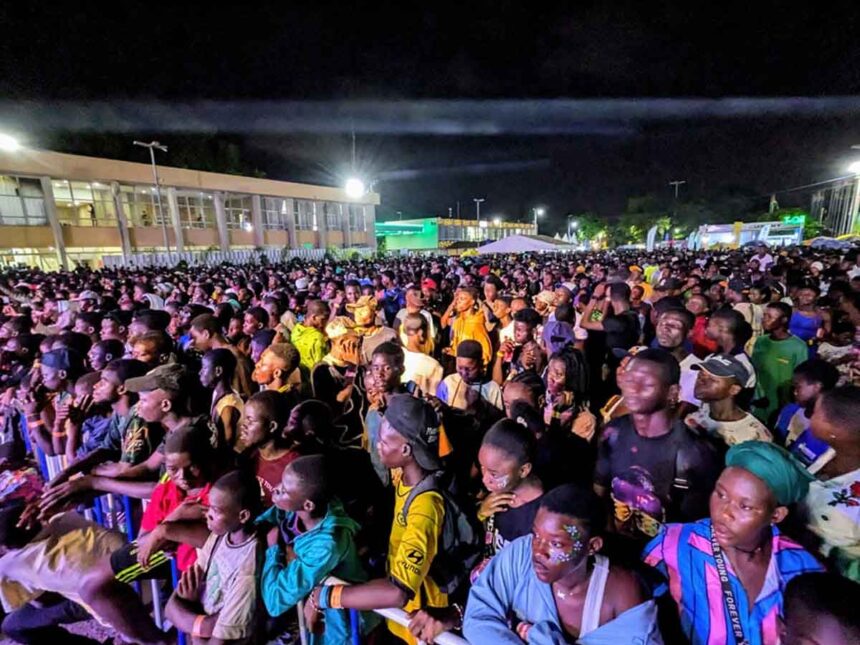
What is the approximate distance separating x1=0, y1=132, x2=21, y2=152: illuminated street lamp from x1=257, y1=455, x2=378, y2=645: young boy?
1223 inches

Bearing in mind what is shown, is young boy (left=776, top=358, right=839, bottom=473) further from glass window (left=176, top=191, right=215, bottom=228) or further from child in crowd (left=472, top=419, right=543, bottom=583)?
glass window (left=176, top=191, right=215, bottom=228)

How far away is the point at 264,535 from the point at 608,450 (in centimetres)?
187

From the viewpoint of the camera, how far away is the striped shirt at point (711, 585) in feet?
5.37

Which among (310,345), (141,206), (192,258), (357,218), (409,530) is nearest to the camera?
(409,530)

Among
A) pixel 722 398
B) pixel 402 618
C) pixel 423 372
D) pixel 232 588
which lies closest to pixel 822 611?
pixel 402 618

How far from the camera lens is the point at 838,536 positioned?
195cm

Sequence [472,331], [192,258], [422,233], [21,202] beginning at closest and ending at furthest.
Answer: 1. [472,331]
2. [21,202]
3. [192,258]
4. [422,233]

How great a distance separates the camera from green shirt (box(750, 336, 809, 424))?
4094 millimetres

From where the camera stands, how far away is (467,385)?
13.0ft

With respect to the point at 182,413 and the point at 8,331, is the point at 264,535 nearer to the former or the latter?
the point at 182,413

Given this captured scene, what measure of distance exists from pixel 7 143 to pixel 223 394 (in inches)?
1195

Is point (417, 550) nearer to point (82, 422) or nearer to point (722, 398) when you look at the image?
point (722, 398)

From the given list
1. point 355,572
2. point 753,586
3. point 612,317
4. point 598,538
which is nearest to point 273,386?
point 355,572

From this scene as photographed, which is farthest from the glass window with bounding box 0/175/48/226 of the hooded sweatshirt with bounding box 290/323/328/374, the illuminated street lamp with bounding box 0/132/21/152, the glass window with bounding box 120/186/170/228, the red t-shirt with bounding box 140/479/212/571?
the red t-shirt with bounding box 140/479/212/571
